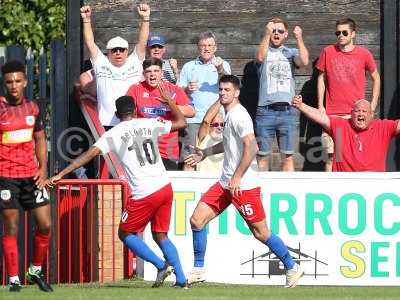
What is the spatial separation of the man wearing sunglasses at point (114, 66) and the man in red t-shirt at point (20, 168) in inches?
142

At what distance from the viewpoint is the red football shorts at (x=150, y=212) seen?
14648mm

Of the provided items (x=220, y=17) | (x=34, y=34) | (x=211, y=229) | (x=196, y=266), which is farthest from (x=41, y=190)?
(x=34, y=34)

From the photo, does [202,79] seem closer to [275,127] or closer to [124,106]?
[275,127]

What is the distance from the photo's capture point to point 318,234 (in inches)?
648

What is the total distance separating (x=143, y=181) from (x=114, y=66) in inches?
142

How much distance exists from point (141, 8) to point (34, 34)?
9651 mm

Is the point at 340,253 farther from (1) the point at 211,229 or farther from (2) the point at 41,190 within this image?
(2) the point at 41,190

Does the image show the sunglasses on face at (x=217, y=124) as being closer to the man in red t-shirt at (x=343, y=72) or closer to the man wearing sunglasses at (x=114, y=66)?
the man wearing sunglasses at (x=114, y=66)

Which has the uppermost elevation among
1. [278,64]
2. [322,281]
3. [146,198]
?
[278,64]

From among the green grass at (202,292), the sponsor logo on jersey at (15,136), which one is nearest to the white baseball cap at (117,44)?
the green grass at (202,292)

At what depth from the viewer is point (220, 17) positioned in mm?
19750

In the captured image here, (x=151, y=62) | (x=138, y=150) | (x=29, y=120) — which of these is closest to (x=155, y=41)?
(x=151, y=62)

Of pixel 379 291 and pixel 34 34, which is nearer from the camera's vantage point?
pixel 379 291

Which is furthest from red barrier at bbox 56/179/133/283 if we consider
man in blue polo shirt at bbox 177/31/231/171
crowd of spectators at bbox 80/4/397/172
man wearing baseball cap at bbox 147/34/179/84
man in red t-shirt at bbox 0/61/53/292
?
man in red t-shirt at bbox 0/61/53/292
